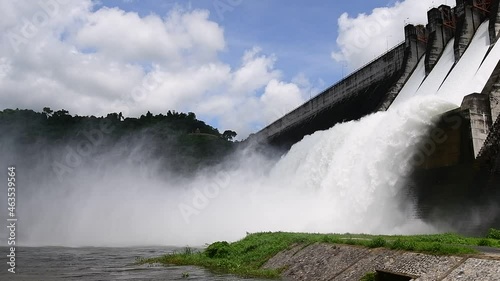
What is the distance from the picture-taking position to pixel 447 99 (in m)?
23.7

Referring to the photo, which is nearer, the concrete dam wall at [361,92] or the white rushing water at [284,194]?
the white rushing water at [284,194]

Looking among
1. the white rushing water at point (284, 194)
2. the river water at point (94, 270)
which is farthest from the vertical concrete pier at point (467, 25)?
the river water at point (94, 270)

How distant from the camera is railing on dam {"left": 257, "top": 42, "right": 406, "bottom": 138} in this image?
116 ft

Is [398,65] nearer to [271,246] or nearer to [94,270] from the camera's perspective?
[271,246]

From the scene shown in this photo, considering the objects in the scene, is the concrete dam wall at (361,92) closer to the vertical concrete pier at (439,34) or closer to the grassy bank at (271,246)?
the vertical concrete pier at (439,34)

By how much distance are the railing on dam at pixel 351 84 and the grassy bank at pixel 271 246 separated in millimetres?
21525

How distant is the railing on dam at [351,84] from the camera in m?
35.4

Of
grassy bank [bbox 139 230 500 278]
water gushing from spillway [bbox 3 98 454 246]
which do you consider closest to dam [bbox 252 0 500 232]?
water gushing from spillway [bbox 3 98 454 246]

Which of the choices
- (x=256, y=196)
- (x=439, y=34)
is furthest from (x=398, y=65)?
(x=256, y=196)

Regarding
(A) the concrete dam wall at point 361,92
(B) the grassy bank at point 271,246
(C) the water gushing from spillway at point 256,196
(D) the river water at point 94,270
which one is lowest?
(D) the river water at point 94,270

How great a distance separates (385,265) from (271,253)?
581 cm

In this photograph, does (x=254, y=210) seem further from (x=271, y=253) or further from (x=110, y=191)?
(x=110, y=191)

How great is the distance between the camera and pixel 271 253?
15656 millimetres

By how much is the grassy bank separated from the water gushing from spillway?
6.01 metres
